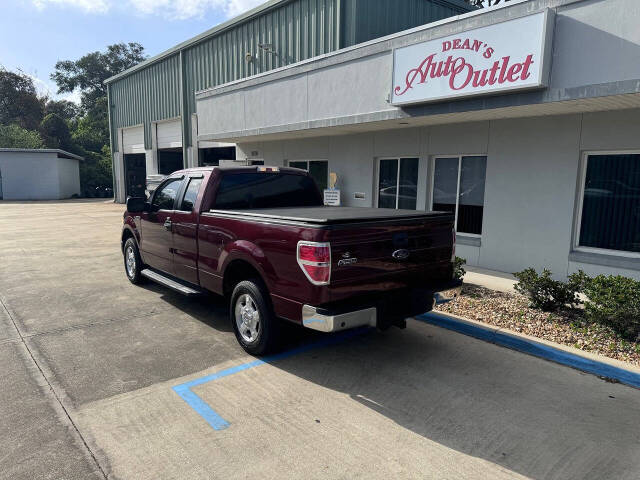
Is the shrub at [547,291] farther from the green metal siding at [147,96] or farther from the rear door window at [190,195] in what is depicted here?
the green metal siding at [147,96]

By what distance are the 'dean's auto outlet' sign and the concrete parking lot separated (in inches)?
153

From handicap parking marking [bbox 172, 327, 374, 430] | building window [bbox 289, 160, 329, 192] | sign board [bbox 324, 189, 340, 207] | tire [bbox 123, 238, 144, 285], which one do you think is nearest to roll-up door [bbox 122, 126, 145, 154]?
building window [bbox 289, 160, 329, 192]

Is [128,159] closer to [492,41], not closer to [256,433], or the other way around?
[492,41]

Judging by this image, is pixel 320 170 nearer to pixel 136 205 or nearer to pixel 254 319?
pixel 136 205

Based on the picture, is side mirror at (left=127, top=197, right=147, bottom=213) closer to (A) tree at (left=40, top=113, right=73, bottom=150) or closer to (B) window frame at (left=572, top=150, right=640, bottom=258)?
(B) window frame at (left=572, top=150, right=640, bottom=258)

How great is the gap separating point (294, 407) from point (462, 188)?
272 inches

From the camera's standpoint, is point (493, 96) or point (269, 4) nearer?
point (493, 96)

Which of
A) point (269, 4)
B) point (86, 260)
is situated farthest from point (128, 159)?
point (86, 260)

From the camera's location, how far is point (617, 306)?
4.92 meters

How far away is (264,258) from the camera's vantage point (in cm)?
439

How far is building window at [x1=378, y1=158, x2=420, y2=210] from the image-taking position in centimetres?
1018

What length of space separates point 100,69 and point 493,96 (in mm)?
62571

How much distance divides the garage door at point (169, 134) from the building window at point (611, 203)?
19551 mm

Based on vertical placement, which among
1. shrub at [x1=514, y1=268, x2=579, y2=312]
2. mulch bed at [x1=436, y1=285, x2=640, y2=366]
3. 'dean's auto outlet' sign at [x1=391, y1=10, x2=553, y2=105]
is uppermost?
'dean's auto outlet' sign at [x1=391, y1=10, x2=553, y2=105]
